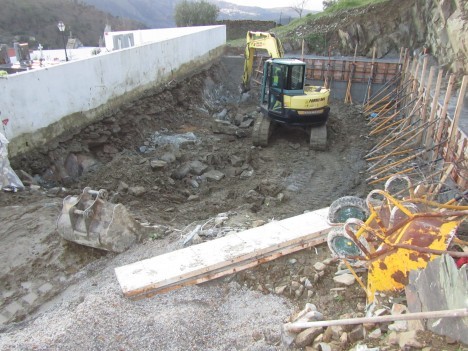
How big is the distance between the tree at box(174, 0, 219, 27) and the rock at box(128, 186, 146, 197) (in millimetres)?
27068

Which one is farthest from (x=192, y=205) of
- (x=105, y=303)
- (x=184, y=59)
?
(x=184, y=59)

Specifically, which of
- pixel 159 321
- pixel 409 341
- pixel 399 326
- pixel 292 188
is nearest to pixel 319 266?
pixel 399 326

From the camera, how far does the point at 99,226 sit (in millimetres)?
5520

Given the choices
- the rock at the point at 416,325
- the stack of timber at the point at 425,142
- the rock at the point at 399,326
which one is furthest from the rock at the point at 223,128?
the rock at the point at 416,325

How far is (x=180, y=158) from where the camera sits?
33.7 ft

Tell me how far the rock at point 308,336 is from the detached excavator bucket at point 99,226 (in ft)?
9.58

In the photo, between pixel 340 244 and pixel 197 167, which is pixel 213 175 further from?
pixel 340 244

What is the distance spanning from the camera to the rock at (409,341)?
9.92 feet

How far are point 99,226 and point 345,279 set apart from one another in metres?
3.31

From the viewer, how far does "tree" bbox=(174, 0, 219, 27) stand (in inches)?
1307

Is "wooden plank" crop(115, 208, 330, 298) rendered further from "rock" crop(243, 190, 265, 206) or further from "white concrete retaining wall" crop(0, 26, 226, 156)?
"white concrete retaining wall" crop(0, 26, 226, 156)

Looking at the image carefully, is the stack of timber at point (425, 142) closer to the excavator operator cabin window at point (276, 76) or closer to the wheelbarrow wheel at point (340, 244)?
the wheelbarrow wheel at point (340, 244)

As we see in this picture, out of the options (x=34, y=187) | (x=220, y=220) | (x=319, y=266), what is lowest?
(x=34, y=187)

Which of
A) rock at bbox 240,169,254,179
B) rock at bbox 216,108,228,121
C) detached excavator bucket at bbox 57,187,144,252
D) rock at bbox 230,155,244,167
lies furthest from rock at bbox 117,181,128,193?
rock at bbox 216,108,228,121
